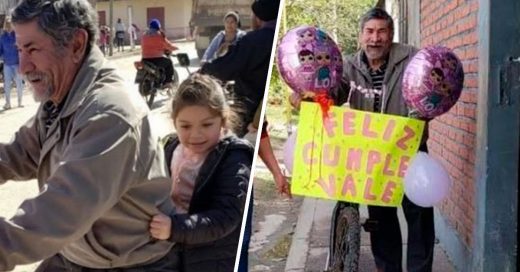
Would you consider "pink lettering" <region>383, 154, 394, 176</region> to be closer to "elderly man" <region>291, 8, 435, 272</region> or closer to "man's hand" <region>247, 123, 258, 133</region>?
"elderly man" <region>291, 8, 435, 272</region>

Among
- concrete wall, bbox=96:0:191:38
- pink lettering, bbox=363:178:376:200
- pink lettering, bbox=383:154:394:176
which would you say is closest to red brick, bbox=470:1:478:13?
pink lettering, bbox=383:154:394:176

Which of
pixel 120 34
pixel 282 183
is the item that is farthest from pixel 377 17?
pixel 120 34

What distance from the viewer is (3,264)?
57.7 inches

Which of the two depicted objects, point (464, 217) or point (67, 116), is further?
point (464, 217)

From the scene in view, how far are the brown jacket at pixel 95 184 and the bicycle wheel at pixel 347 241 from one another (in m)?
1.28

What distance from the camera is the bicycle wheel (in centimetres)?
303

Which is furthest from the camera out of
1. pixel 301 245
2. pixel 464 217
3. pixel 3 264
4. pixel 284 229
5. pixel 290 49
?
pixel 284 229

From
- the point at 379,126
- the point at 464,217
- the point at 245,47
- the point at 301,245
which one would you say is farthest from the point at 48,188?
the point at 301,245

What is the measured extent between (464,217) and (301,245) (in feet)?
3.82

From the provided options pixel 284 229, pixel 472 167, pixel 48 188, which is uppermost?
pixel 48 188

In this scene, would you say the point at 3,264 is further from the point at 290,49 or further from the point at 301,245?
the point at 301,245

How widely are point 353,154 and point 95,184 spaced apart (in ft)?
4.86

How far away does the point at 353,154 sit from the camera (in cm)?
287

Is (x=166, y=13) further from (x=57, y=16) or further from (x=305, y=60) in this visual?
(x=57, y=16)
